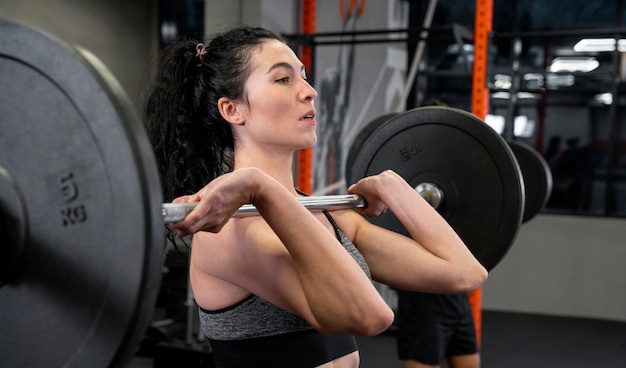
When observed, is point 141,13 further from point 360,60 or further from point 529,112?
point 529,112

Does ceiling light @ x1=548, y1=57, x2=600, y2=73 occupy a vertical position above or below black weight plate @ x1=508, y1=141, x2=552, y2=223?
above

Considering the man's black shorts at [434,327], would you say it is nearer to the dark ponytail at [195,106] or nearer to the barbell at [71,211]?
the dark ponytail at [195,106]

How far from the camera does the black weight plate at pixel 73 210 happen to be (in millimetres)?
895

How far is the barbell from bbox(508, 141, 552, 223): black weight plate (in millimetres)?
3463

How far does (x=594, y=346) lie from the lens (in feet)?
19.8

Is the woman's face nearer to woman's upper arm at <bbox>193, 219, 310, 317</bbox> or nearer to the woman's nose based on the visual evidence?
the woman's nose

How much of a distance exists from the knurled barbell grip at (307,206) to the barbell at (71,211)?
0.21 meters

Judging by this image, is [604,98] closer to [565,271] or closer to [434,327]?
[565,271]

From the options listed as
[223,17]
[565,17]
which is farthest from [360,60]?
[565,17]

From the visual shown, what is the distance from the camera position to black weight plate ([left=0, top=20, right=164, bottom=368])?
89cm

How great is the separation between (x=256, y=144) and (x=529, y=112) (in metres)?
6.46

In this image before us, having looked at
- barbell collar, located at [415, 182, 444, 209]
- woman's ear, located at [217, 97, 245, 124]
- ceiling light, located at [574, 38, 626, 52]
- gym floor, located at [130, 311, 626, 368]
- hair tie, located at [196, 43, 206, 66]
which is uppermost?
ceiling light, located at [574, 38, 626, 52]

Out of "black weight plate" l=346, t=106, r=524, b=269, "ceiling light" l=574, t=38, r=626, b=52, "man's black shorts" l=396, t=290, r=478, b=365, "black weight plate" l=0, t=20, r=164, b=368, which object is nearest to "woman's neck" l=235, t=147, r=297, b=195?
"black weight plate" l=346, t=106, r=524, b=269

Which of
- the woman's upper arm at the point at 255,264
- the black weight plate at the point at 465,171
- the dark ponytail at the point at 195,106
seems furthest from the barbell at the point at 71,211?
the black weight plate at the point at 465,171
